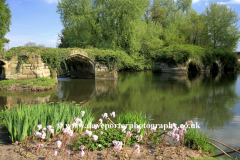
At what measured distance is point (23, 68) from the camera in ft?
47.2

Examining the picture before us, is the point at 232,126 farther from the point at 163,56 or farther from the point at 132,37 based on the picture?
the point at 163,56

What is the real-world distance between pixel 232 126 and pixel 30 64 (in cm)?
1320

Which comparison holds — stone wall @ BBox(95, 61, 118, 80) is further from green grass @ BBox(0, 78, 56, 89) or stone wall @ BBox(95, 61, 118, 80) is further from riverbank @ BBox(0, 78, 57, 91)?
riverbank @ BBox(0, 78, 57, 91)

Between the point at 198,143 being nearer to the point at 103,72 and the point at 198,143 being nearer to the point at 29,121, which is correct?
the point at 29,121

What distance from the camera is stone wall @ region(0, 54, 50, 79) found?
14.1 meters

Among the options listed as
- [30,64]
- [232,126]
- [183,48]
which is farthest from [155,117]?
[183,48]

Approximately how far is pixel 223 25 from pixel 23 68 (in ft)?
118

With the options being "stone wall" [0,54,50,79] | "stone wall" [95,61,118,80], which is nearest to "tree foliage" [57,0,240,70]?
"stone wall" [95,61,118,80]

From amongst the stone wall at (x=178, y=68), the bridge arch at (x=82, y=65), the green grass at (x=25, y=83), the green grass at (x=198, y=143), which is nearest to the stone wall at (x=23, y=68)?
the green grass at (x=25, y=83)

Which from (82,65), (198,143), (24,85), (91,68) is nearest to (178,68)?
(91,68)

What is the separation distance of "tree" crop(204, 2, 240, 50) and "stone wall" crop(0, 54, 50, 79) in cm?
3421

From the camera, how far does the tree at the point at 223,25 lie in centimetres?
3731

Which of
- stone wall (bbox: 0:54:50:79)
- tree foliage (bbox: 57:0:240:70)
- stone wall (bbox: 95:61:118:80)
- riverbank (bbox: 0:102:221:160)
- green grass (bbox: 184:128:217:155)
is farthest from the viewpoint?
tree foliage (bbox: 57:0:240:70)

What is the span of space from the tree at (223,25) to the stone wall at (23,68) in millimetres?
34205
